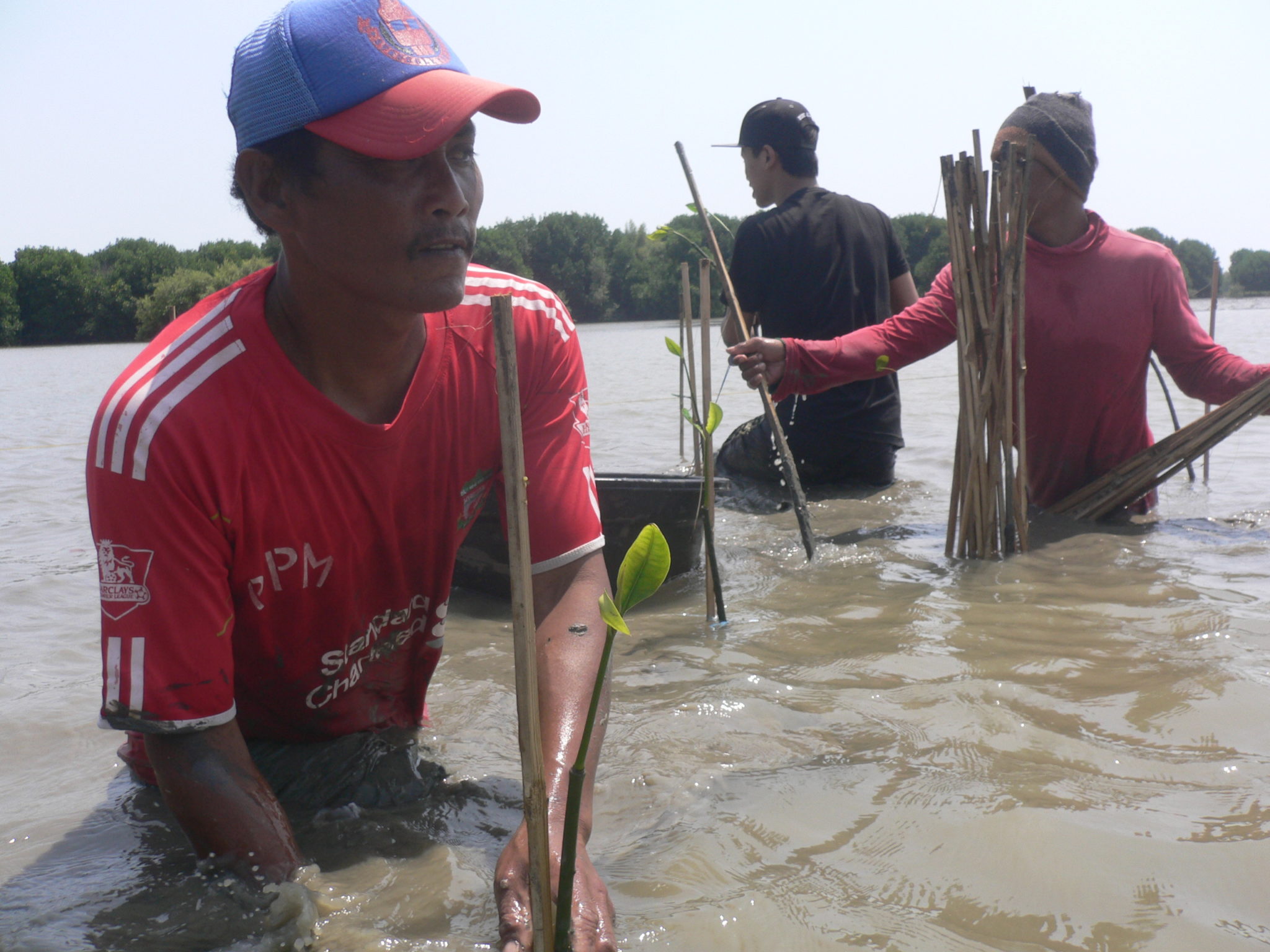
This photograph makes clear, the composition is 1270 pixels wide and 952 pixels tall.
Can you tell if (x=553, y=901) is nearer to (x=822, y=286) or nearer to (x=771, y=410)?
(x=771, y=410)

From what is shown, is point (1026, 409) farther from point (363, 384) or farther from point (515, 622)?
point (515, 622)

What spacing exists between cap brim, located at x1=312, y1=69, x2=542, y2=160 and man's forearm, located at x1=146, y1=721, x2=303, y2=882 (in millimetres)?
930

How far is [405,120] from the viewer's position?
1.52 metres

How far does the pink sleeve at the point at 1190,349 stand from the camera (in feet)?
12.6

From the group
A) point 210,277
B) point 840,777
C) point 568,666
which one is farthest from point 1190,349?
point 210,277

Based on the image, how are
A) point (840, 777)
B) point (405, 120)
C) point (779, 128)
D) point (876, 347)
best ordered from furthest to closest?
point (779, 128) → point (876, 347) → point (840, 777) → point (405, 120)

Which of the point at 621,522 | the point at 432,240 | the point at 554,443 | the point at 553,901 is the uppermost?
the point at 432,240

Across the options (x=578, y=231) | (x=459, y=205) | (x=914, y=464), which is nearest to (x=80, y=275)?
(x=578, y=231)

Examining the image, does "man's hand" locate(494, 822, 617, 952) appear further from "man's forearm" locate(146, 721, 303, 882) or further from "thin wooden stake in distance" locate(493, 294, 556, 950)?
"man's forearm" locate(146, 721, 303, 882)

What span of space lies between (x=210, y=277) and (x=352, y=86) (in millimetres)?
52942

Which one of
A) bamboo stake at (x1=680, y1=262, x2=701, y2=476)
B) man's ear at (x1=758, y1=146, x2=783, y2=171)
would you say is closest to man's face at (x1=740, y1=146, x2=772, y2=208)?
man's ear at (x1=758, y1=146, x2=783, y2=171)

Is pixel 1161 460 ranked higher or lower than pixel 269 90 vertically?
lower

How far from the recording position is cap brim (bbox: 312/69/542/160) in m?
1.52

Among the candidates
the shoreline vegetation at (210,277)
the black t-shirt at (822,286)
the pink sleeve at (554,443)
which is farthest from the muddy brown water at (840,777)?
the shoreline vegetation at (210,277)
